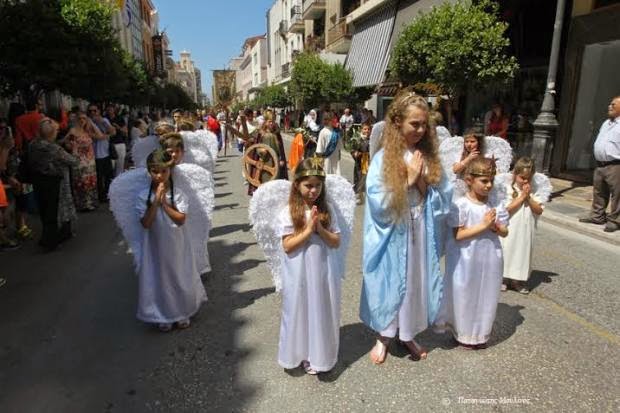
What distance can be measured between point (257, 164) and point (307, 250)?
15.8 ft

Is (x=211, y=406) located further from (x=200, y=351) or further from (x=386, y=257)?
(x=386, y=257)

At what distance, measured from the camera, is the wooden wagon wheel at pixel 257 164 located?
7.34 m

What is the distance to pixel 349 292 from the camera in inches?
178

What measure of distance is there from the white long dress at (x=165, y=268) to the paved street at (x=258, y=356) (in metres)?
0.22

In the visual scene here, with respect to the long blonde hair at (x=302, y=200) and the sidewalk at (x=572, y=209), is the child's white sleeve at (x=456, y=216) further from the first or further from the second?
the sidewalk at (x=572, y=209)

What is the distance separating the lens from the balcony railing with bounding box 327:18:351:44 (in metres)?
26.5

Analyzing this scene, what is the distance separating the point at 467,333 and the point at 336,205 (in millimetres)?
1396

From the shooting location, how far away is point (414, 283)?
302 centimetres

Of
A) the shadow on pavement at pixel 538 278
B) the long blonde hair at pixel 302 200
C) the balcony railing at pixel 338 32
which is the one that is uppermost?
the balcony railing at pixel 338 32

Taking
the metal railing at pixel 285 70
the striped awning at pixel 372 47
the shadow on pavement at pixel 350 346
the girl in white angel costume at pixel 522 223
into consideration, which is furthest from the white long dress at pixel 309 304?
the metal railing at pixel 285 70

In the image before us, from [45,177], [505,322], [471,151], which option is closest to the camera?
[505,322]

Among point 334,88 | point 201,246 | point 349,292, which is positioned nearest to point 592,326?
point 349,292

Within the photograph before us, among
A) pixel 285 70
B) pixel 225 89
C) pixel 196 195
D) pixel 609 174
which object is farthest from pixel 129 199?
pixel 285 70

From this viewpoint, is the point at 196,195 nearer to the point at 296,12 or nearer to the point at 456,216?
the point at 456,216
